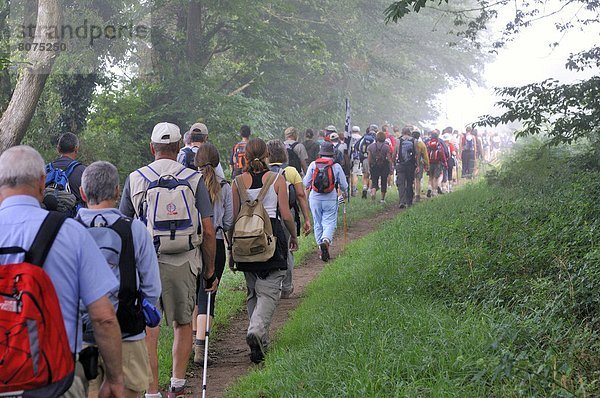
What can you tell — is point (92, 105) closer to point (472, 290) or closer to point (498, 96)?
point (498, 96)

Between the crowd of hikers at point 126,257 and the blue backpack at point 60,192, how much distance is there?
12 mm

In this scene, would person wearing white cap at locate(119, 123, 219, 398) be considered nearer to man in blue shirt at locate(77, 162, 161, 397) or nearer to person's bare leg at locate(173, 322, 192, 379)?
person's bare leg at locate(173, 322, 192, 379)

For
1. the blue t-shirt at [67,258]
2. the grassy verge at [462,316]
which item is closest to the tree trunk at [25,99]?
the grassy verge at [462,316]

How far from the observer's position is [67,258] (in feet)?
11.0

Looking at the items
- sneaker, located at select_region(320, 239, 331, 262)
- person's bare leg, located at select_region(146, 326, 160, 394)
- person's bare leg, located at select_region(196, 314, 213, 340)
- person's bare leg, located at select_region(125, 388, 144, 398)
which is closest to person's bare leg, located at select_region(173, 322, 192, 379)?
person's bare leg, located at select_region(146, 326, 160, 394)

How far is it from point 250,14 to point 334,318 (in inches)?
684

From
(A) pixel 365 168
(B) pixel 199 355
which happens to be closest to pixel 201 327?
(B) pixel 199 355

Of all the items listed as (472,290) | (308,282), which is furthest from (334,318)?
(308,282)

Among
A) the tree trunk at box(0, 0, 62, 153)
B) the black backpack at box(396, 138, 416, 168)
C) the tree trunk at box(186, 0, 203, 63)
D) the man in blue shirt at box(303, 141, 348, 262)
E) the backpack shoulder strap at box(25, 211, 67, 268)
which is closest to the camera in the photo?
the backpack shoulder strap at box(25, 211, 67, 268)

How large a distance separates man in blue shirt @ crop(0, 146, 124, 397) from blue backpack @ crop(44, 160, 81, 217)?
7.74 feet

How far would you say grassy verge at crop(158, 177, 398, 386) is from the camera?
7.42 meters

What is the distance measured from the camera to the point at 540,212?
10.9 metres

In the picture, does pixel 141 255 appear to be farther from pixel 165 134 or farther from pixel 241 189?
pixel 241 189

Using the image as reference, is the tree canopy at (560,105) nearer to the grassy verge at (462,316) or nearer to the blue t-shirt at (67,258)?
the grassy verge at (462,316)
